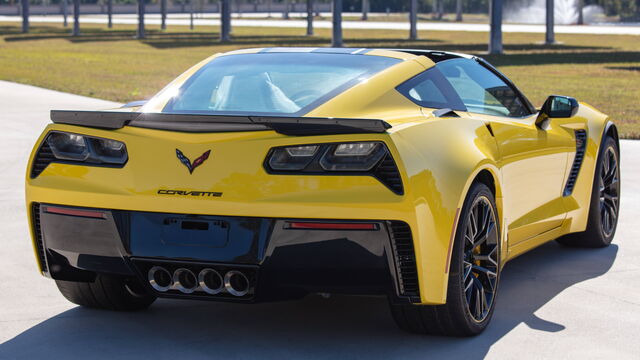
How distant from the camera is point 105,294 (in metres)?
5.64

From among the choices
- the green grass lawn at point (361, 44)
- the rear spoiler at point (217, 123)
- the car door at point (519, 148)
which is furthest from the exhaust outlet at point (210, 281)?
the green grass lawn at point (361, 44)

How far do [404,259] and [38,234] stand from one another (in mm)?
1707

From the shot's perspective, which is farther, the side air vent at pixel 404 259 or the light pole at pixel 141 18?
the light pole at pixel 141 18

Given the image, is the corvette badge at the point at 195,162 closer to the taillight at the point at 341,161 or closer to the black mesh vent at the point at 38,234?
the taillight at the point at 341,161

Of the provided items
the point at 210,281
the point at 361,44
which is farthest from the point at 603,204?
the point at 361,44

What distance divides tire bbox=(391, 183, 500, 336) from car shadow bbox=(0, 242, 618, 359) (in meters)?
0.08

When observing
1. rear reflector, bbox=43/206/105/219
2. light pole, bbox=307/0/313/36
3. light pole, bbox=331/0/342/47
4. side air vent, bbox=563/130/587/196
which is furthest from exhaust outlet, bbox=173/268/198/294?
light pole, bbox=307/0/313/36

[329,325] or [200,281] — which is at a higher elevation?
[200,281]

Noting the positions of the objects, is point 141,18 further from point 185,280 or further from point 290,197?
point 290,197

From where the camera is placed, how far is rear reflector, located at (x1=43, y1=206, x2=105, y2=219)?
16.1 feet

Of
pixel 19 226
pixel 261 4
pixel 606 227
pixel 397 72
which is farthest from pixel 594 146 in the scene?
pixel 261 4

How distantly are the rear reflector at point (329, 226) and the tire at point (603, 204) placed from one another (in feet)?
10.0

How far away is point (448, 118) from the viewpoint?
537 centimetres

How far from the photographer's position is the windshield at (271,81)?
5.58m
